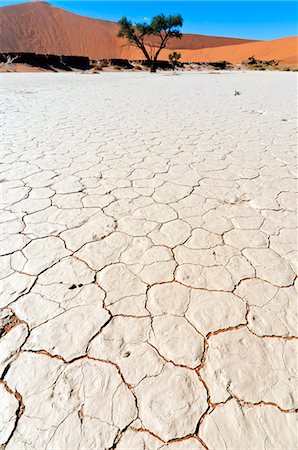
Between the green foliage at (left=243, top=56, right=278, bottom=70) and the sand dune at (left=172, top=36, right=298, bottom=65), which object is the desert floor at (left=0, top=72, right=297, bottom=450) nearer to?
the green foliage at (left=243, top=56, right=278, bottom=70)

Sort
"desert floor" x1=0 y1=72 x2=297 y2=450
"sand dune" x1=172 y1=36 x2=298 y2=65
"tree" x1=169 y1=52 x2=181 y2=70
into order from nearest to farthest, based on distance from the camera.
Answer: "desert floor" x1=0 y1=72 x2=297 y2=450 → "tree" x1=169 y1=52 x2=181 y2=70 → "sand dune" x1=172 y1=36 x2=298 y2=65

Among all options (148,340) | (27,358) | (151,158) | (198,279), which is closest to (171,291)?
(198,279)

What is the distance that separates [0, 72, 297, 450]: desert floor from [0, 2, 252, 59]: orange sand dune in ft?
167

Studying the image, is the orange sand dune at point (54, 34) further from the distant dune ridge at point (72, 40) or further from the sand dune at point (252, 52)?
the sand dune at point (252, 52)

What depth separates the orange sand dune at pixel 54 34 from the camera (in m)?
43.6

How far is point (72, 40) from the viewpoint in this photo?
48062 millimetres

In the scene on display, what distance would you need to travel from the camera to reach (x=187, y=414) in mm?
845

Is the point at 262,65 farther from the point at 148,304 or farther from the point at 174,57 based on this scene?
the point at 148,304

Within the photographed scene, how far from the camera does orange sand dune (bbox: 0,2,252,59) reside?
43562 millimetres

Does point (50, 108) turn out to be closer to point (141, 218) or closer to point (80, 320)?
point (141, 218)

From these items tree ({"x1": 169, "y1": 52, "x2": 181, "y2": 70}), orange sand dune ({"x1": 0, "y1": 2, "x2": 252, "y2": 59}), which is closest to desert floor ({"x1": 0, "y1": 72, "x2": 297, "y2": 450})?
tree ({"x1": 169, "y1": 52, "x2": 181, "y2": 70})

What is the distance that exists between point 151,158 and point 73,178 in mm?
903

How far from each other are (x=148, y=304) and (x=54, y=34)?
193ft

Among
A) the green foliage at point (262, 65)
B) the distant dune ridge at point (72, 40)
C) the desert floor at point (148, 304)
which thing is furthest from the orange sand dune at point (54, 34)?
the desert floor at point (148, 304)
